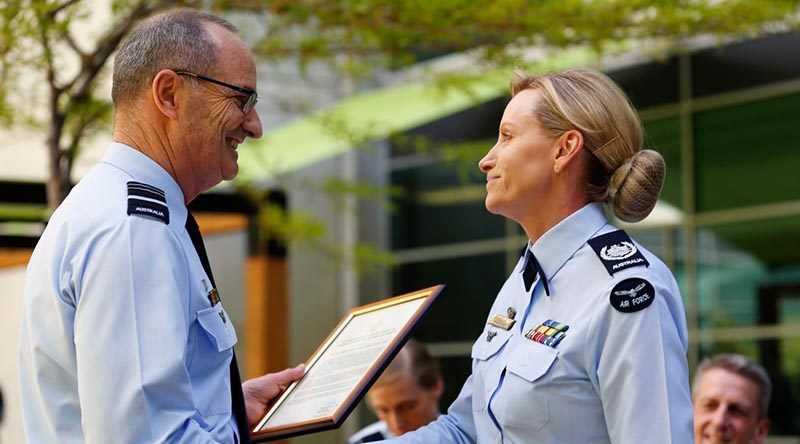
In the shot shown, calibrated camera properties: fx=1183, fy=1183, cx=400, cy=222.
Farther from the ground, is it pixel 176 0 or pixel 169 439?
pixel 176 0

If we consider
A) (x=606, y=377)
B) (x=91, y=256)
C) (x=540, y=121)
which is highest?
(x=540, y=121)

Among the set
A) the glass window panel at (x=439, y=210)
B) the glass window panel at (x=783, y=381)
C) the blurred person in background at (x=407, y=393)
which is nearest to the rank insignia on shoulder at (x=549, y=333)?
the blurred person in background at (x=407, y=393)

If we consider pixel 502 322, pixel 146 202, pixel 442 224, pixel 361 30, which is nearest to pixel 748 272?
pixel 442 224

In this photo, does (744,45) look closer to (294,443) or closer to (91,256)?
(294,443)

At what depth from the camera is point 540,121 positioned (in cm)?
287

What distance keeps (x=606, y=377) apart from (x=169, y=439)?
3.05ft

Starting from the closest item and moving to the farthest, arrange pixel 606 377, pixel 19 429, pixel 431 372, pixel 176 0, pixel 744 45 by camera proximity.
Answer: pixel 606 377, pixel 431 372, pixel 176 0, pixel 744 45, pixel 19 429

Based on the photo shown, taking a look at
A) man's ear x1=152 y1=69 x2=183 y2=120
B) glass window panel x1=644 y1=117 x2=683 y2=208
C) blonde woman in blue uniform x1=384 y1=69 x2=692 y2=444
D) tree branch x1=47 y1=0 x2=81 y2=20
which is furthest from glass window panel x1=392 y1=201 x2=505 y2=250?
man's ear x1=152 y1=69 x2=183 y2=120

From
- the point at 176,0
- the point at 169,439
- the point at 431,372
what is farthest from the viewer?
the point at 176,0

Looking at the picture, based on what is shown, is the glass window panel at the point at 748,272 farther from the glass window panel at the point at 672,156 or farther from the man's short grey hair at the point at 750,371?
the man's short grey hair at the point at 750,371

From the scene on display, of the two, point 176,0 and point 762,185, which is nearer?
point 176,0

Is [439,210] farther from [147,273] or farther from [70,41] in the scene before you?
[147,273]

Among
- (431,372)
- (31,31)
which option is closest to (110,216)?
(431,372)

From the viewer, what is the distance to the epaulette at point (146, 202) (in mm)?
2404
